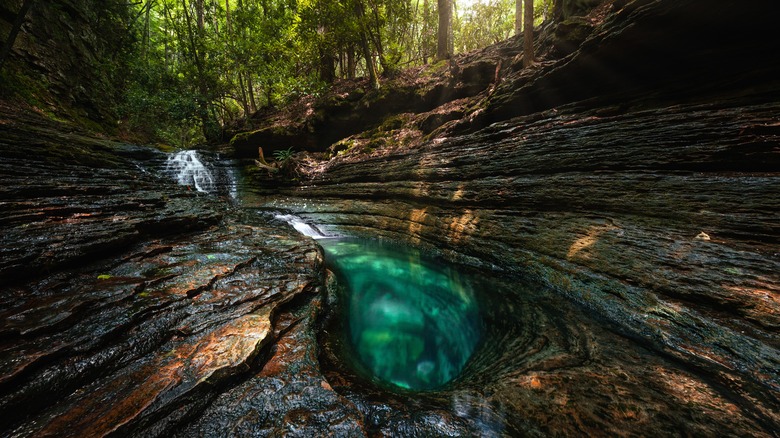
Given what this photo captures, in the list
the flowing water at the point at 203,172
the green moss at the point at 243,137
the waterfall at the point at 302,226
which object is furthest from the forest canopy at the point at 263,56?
the waterfall at the point at 302,226

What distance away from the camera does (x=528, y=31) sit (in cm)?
826

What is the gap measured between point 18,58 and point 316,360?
61.9 feet

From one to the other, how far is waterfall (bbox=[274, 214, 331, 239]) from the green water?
217cm

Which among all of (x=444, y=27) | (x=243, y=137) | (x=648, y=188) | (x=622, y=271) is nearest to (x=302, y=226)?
(x=243, y=137)

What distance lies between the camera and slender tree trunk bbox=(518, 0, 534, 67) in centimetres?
808

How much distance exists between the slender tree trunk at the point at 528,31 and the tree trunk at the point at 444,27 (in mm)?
6249

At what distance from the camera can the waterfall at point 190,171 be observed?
491 inches

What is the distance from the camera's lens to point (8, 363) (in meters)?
2.06

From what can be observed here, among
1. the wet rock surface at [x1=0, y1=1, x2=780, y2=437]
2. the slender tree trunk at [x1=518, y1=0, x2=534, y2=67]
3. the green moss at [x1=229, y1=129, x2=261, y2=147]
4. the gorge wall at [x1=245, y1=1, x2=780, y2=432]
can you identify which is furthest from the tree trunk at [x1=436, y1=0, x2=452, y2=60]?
the green moss at [x1=229, y1=129, x2=261, y2=147]

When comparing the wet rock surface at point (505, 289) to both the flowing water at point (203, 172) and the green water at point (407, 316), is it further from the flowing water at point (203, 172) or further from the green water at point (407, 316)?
the flowing water at point (203, 172)

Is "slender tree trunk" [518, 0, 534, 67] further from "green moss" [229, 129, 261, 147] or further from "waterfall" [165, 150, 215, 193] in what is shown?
"waterfall" [165, 150, 215, 193]

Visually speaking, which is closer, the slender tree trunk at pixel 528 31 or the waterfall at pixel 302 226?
the slender tree trunk at pixel 528 31

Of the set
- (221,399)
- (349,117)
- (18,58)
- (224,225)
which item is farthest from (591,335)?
(18,58)

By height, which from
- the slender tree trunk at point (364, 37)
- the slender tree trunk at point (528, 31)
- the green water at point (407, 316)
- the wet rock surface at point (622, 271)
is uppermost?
the slender tree trunk at point (364, 37)
